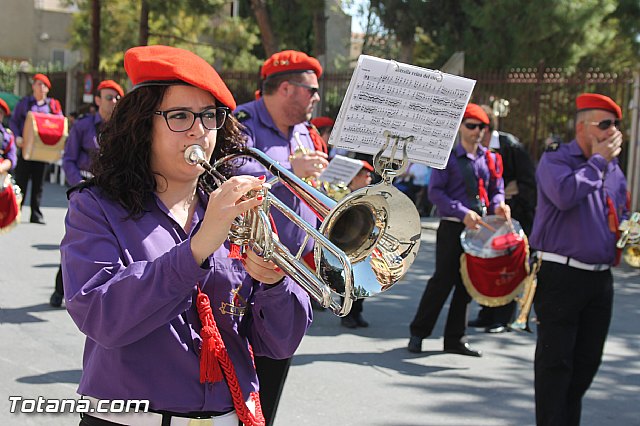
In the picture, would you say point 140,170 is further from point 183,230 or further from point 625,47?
point 625,47

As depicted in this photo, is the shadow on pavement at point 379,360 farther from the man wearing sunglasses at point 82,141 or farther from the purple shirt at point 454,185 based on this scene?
the man wearing sunglasses at point 82,141

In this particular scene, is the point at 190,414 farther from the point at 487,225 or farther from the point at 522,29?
the point at 522,29

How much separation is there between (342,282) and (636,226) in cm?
273

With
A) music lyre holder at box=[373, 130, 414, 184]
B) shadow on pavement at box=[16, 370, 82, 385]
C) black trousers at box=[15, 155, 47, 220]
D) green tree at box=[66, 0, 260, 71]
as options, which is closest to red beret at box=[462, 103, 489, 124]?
shadow on pavement at box=[16, 370, 82, 385]

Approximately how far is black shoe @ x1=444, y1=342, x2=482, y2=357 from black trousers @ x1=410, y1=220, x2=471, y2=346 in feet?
0.11

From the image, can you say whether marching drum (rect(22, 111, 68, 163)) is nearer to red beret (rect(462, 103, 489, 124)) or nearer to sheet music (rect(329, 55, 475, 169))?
red beret (rect(462, 103, 489, 124))

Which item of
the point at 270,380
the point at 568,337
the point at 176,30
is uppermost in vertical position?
the point at 176,30

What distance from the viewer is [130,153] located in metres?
2.34

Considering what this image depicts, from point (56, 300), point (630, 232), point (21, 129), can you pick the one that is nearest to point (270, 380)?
point (630, 232)

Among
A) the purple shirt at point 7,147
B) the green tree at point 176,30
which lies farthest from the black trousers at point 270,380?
the green tree at point 176,30

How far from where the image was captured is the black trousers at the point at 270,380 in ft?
12.4

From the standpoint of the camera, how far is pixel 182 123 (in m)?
2.32

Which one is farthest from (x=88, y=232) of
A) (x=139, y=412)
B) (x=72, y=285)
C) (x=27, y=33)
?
(x=27, y=33)

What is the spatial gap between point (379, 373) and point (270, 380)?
96.1 inches
